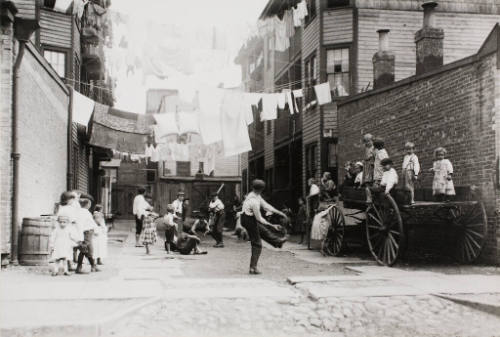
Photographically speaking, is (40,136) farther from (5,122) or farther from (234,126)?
(234,126)

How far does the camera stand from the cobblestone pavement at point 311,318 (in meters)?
6.98

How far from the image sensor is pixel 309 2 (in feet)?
77.2

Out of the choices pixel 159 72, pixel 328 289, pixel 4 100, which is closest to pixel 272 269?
pixel 328 289

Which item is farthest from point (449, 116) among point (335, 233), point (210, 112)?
point (210, 112)

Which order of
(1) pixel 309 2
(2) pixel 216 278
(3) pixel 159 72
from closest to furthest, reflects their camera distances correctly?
→ (2) pixel 216 278, (3) pixel 159 72, (1) pixel 309 2

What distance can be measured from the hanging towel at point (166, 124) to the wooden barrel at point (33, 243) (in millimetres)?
12259

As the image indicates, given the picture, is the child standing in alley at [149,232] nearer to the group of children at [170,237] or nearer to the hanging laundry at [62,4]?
the group of children at [170,237]

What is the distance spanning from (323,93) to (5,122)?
1149 cm

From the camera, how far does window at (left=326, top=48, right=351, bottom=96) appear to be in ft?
71.0

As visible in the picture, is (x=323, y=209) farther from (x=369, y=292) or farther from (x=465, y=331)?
(x=465, y=331)

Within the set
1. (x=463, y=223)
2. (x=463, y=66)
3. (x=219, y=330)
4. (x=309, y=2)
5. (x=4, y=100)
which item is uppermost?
(x=309, y=2)

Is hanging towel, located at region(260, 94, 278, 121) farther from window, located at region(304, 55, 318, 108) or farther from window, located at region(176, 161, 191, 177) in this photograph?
window, located at region(176, 161, 191, 177)

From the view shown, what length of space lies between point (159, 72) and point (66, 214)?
6.48 m

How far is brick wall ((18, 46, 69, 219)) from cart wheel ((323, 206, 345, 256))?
6543 millimetres
